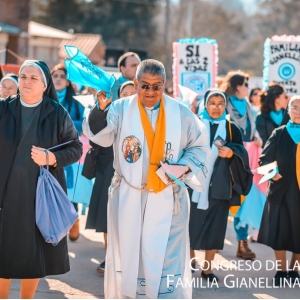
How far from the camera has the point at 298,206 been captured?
7387 millimetres

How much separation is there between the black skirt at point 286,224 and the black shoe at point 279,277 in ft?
0.82

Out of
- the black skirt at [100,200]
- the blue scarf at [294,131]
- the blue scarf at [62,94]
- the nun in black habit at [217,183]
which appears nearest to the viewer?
the blue scarf at [294,131]

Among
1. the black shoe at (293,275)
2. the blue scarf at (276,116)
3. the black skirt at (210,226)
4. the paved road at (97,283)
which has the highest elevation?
the blue scarf at (276,116)

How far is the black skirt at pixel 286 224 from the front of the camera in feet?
24.2

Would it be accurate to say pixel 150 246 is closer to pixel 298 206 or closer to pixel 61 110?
pixel 61 110

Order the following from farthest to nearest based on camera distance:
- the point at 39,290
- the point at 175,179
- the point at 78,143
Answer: the point at 39,290 < the point at 78,143 < the point at 175,179

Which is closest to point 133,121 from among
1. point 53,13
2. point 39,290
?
point 39,290

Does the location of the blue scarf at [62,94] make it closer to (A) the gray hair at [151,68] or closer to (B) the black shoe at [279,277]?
(B) the black shoe at [279,277]

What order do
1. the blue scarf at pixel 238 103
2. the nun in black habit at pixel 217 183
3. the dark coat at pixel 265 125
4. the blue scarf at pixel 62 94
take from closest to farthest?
the nun in black habit at pixel 217 183
the blue scarf at pixel 62 94
the blue scarf at pixel 238 103
the dark coat at pixel 265 125

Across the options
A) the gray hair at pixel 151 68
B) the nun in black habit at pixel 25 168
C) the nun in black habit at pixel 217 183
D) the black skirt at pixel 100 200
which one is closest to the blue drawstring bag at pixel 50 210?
the nun in black habit at pixel 25 168

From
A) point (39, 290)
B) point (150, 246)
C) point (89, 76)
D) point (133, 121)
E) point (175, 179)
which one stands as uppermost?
point (89, 76)

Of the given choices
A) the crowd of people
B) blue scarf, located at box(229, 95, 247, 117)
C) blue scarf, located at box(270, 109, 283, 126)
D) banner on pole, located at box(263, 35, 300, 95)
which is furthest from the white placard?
the crowd of people

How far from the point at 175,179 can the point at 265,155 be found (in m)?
2.34

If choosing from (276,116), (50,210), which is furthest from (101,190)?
(276,116)
